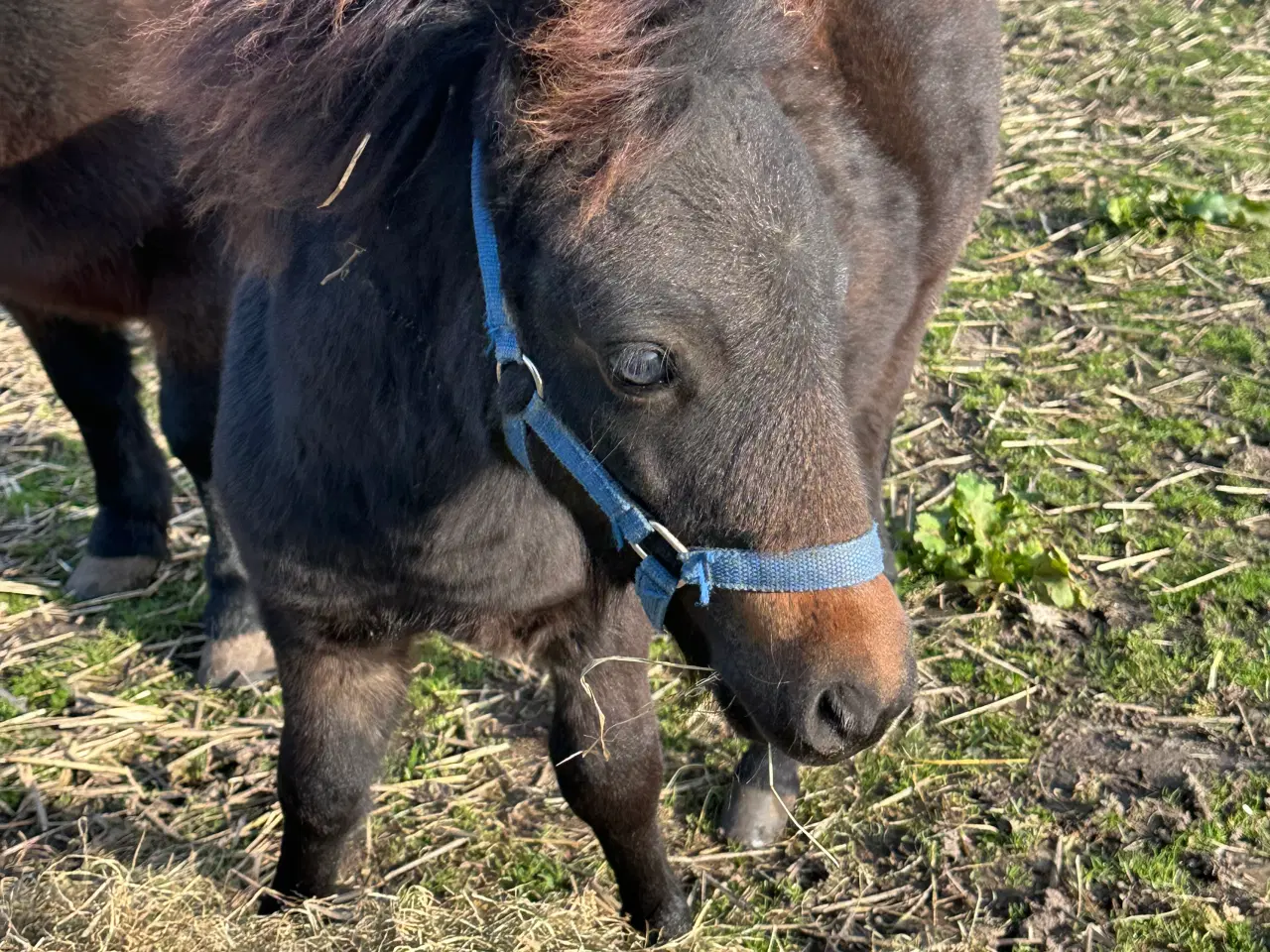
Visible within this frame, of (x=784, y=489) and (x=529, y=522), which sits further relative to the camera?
(x=529, y=522)

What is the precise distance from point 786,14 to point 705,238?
1.37 feet

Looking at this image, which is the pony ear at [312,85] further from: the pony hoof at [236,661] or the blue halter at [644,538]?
the pony hoof at [236,661]

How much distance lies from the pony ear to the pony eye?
1.56ft

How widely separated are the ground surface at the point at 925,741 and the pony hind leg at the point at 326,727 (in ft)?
0.53

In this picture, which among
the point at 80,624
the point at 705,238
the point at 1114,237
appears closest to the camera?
the point at 705,238

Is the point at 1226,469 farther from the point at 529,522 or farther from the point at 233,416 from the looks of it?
the point at 233,416

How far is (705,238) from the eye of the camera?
1454 mm

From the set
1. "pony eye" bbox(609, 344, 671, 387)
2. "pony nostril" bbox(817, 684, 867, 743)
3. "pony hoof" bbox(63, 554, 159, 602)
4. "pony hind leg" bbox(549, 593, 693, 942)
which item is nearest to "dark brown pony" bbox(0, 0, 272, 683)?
"pony hoof" bbox(63, 554, 159, 602)

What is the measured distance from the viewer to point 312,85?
5.30ft

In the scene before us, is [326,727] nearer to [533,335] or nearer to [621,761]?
[621,761]

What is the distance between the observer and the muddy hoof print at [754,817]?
2760mm

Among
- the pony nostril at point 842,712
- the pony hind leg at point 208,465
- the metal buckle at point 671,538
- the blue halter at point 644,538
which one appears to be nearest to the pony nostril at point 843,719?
the pony nostril at point 842,712

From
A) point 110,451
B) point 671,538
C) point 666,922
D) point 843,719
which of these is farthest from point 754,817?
point 110,451

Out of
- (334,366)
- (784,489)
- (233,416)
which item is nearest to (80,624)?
(233,416)
